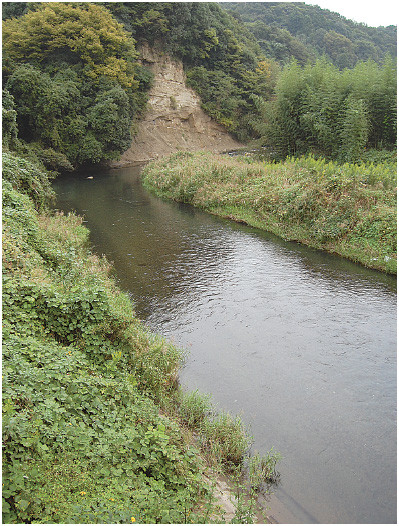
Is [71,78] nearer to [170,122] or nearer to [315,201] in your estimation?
[170,122]

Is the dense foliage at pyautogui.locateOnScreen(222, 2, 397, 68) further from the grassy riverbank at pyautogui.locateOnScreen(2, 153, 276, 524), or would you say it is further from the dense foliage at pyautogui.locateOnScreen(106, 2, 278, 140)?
the grassy riverbank at pyautogui.locateOnScreen(2, 153, 276, 524)

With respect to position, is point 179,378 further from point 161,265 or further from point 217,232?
point 217,232

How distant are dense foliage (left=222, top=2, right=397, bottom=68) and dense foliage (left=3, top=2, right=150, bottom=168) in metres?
36.3

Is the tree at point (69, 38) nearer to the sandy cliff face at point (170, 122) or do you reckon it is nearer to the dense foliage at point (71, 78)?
the dense foliage at point (71, 78)

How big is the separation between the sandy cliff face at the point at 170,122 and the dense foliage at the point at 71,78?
5525 millimetres

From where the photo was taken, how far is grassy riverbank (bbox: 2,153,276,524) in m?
3.71

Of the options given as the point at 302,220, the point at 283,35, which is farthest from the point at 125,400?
the point at 283,35

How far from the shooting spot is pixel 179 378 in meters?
7.11

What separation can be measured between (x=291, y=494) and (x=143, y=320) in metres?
5.04

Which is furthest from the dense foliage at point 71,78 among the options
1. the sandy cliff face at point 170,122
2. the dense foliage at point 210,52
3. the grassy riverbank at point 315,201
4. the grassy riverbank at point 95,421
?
the grassy riverbank at point 95,421

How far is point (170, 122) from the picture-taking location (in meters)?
43.3

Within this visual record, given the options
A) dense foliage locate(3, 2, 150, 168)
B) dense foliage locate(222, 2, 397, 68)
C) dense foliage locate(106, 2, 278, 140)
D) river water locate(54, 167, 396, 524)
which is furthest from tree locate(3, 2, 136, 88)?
dense foliage locate(222, 2, 397, 68)

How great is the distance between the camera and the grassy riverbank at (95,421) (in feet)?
12.2

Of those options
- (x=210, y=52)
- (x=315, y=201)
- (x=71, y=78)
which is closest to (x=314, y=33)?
(x=210, y=52)
